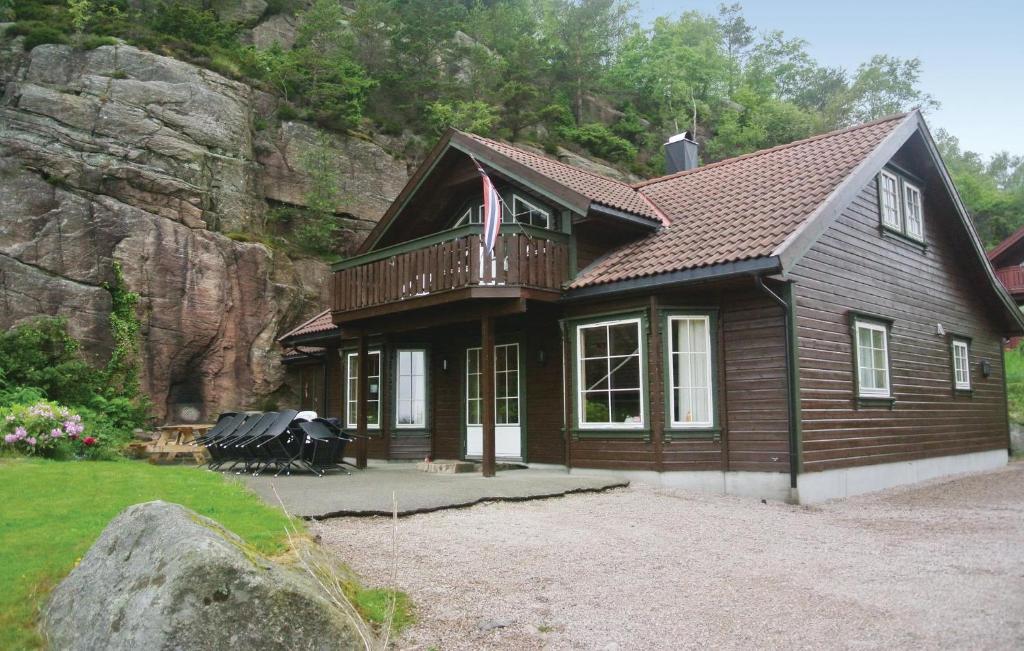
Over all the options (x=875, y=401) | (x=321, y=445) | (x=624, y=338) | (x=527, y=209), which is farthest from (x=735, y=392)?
(x=321, y=445)

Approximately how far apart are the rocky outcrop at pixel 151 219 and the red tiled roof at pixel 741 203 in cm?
1073

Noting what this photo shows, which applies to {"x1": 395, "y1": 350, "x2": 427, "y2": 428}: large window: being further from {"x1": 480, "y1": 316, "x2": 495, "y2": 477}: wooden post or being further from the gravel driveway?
the gravel driveway

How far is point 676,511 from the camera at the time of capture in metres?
9.20

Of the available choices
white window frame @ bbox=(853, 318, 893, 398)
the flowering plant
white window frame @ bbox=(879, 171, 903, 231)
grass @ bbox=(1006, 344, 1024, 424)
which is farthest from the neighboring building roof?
the flowering plant

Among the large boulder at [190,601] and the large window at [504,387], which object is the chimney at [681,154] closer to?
the large window at [504,387]

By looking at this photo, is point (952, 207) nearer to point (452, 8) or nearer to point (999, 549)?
point (999, 549)

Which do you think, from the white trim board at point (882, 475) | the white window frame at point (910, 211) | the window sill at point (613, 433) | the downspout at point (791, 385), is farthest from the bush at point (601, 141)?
the downspout at point (791, 385)

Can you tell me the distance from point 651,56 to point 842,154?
2931cm

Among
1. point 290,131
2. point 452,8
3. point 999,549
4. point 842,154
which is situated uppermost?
point 452,8

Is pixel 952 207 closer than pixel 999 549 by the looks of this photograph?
No

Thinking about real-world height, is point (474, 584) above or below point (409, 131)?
below

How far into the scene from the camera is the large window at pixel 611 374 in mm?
11453

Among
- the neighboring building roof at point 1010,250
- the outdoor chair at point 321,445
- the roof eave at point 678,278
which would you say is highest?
the neighboring building roof at point 1010,250

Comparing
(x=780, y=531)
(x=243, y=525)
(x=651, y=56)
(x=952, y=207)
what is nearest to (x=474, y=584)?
(x=243, y=525)
